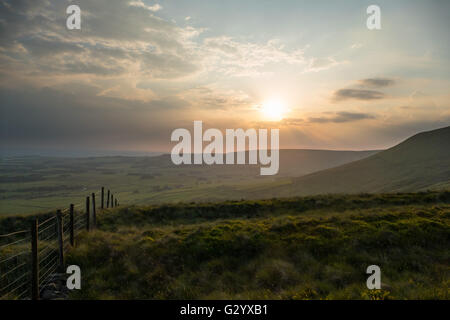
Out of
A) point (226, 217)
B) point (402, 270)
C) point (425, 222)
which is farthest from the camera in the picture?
point (226, 217)

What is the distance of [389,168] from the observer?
3898 inches

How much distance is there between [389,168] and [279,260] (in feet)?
373

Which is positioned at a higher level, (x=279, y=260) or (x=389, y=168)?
(x=279, y=260)

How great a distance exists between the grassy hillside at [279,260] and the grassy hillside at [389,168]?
252 ft

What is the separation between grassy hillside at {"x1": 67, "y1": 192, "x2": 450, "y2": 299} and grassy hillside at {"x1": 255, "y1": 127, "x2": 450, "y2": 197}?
76.7 metres

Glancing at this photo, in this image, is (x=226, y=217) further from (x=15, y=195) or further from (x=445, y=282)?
(x=15, y=195)

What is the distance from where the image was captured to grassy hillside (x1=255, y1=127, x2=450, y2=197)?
84.6 meters

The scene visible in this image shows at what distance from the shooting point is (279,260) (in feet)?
31.3

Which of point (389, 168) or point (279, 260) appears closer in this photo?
point (279, 260)

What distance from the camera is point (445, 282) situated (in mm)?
7293

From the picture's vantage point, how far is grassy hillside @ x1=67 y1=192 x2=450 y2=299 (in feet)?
25.1

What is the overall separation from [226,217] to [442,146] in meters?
138

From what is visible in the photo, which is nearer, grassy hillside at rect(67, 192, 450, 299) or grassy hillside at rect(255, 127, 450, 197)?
grassy hillside at rect(67, 192, 450, 299)
